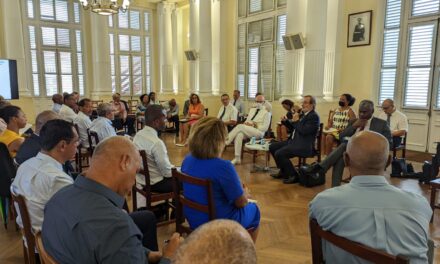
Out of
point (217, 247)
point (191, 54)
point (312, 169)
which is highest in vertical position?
point (191, 54)

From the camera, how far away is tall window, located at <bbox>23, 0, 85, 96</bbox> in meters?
10.2

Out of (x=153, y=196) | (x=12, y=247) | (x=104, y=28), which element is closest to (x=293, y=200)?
(x=153, y=196)

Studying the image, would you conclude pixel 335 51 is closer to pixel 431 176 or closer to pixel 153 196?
pixel 431 176

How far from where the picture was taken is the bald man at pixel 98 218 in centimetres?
120

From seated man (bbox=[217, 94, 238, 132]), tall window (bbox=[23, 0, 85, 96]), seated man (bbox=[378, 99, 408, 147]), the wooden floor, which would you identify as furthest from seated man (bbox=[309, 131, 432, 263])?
tall window (bbox=[23, 0, 85, 96])

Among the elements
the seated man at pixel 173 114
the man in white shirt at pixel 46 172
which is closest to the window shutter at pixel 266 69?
the seated man at pixel 173 114

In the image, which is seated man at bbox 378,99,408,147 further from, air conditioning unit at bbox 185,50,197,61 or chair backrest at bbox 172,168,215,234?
air conditioning unit at bbox 185,50,197,61

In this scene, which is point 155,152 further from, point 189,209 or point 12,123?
point 12,123

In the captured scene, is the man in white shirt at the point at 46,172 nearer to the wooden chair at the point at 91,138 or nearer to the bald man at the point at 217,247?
the bald man at the point at 217,247

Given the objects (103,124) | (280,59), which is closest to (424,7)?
(280,59)

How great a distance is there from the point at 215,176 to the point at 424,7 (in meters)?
6.47

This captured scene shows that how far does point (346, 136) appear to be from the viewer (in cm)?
455

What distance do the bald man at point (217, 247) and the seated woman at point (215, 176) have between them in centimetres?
152

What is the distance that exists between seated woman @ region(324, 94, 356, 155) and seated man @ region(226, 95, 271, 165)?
1133 millimetres
